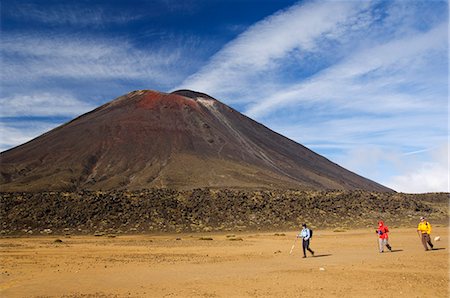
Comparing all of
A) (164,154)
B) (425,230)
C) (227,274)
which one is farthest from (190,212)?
(164,154)

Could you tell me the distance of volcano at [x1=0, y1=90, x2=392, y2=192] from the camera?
8000 centimetres

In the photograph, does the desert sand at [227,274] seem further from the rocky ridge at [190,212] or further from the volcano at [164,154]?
the volcano at [164,154]

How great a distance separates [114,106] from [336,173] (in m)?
65.5

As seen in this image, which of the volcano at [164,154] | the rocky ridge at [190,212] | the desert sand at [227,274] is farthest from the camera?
the volcano at [164,154]

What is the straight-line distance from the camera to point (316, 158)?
12788 cm

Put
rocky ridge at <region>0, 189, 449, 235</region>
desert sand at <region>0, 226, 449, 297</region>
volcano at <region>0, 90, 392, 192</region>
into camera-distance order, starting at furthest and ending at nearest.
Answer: volcano at <region>0, 90, 392, 192</region> → rocky ridge at <region>0, 189, 449, 235</region> → desert sand at <region>0, 226, 449, 297</region>

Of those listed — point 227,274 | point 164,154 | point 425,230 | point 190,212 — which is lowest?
point 227,274

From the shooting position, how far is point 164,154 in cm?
9606

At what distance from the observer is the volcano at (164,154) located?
80.0 metres

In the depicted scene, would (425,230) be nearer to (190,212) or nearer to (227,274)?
(227,274)

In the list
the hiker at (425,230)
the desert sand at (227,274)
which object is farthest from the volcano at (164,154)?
the desert sand at (227,274)

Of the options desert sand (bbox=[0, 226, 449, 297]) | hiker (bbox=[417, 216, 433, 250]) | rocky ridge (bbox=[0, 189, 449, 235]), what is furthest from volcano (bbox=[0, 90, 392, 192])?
desert sand (bbox=[0, 226, 449, 297])

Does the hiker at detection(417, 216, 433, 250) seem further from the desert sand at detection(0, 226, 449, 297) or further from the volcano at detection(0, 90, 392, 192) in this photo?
the volcano at detection(0, 90, 392, 192)

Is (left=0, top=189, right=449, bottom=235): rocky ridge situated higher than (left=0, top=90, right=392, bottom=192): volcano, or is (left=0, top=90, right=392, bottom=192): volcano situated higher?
(left=0, top=90, right=392, bottom=192): volcano
